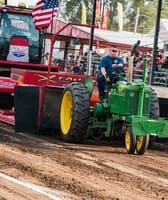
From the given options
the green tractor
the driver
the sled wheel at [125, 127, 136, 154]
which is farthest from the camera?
the driver

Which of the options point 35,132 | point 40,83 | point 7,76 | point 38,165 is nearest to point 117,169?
point 38,165

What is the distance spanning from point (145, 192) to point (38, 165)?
1790mm

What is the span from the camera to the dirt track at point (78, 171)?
631cm

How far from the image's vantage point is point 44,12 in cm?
1619

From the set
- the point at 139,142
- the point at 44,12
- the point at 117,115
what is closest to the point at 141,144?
the point at 139,142

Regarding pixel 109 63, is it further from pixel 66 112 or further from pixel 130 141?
pixel 130 141

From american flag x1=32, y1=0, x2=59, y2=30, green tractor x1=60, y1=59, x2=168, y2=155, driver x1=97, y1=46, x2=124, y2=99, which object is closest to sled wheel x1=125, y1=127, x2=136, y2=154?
green tractor x1=60, y1=59, x2=168, y2=155

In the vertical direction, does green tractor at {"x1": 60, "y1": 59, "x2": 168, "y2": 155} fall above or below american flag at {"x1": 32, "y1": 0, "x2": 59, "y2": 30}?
below

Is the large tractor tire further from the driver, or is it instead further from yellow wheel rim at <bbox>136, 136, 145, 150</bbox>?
yellow wheel rim at <bbox>136, 136, 145, 150</bbox>

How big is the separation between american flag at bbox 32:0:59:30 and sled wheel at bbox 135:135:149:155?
6.74 m

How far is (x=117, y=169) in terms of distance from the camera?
7.95 m

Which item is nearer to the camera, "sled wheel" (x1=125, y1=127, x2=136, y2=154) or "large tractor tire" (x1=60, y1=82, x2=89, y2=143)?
"sled wheel" (x1=125, y1=127, x2=136, y2=154)

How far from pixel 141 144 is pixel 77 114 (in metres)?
1.28

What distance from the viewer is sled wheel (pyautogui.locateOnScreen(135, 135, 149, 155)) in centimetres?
911
